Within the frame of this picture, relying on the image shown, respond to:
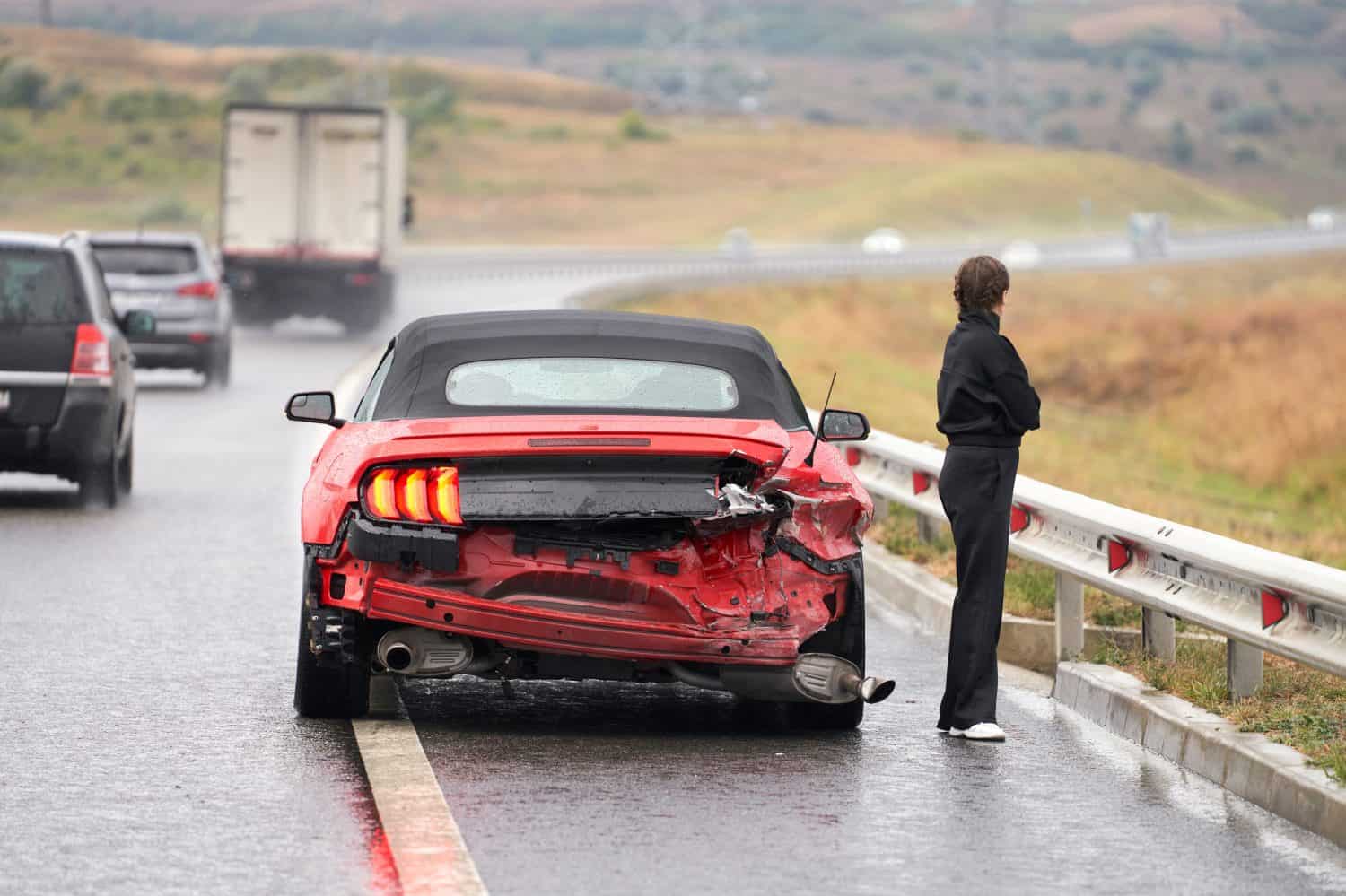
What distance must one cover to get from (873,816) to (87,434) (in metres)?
9.75

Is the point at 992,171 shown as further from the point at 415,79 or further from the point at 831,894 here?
the point at 831,894

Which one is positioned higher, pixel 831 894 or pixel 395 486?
pixel 395 486

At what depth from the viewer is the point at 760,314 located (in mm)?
52812

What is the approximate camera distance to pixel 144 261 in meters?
28.5

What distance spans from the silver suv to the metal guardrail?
18.6m

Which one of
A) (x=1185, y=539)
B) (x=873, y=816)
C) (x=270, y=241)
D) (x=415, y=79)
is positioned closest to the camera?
(x=873, y=816)

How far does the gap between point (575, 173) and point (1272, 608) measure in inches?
4538

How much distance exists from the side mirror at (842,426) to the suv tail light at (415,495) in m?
1.48

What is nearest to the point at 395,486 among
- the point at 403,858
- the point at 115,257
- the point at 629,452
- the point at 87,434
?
the point at 629,452

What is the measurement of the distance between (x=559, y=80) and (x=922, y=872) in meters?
193

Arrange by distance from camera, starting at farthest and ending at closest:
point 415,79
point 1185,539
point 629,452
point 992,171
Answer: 1. point 415,79
2. point 992,171
3. point 1185,539
4. point 629,452

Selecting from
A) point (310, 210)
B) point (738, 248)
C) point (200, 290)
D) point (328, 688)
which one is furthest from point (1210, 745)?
point (738, 248)

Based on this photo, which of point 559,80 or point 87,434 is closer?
point 87,434

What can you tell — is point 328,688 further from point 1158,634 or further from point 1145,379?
point 1145,379
